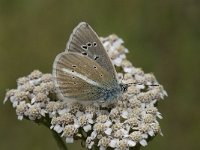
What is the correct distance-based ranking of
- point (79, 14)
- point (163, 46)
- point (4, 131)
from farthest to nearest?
point (79, 14)
point (163, 46)
point (4, 131)

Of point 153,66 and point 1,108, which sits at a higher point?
point 153,66

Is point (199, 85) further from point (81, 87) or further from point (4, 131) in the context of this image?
point (81, 87)

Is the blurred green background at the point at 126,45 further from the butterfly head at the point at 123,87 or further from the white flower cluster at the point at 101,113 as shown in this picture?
the butterfly head at the point at 123,87

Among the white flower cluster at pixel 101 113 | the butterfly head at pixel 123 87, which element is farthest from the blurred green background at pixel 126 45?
the butterfly head at pixel 123 87

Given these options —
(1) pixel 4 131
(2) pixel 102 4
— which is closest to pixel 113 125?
(1) pixel 4 131

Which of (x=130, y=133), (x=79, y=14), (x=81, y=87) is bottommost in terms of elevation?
(x=130, y=133)

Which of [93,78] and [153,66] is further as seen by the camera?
[153,66]

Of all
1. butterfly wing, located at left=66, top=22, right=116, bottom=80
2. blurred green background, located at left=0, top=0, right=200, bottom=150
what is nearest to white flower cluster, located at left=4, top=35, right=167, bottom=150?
butterfly wing, located at left=66, top=22, right=116, bottom=80

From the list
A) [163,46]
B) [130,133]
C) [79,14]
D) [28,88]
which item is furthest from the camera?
[79,14]

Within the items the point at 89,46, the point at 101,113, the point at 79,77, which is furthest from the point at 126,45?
the point at 101,113
